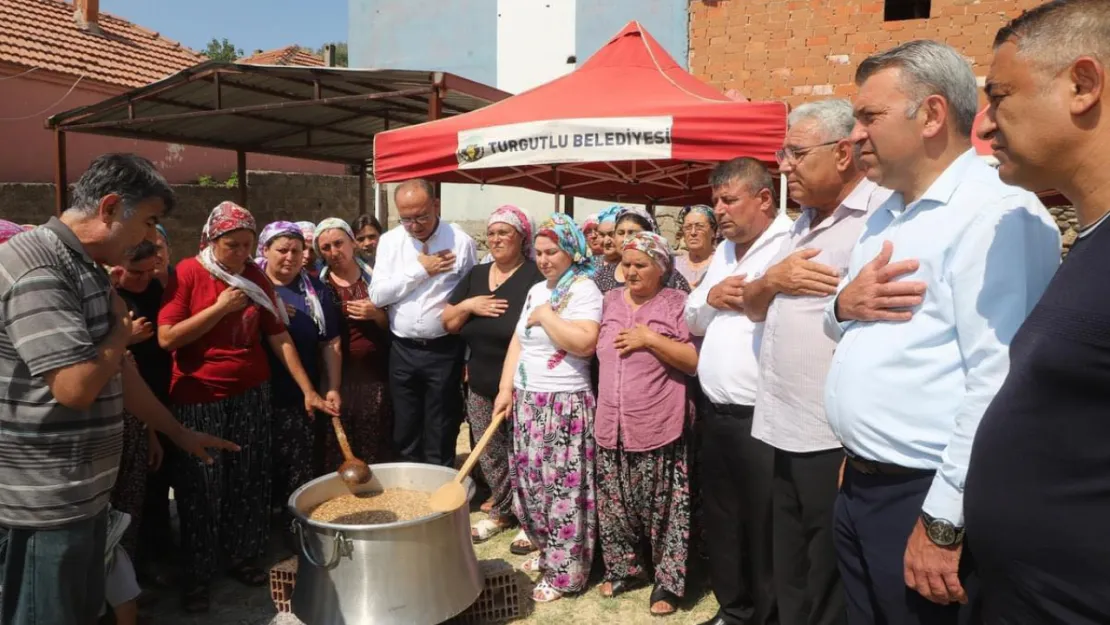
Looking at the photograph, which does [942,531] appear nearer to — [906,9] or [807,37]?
[807,37]

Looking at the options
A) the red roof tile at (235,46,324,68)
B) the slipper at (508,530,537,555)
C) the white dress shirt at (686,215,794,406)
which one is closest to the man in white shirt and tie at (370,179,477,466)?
the slipper at (508,530,537,555)

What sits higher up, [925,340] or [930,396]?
[925,340]

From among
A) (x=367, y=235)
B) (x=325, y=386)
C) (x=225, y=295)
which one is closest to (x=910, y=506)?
(x=225, y=295)

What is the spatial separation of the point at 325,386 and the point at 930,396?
127 inches

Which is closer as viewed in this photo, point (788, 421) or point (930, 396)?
point (930, 396)

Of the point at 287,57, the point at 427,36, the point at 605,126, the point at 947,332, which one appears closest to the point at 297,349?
the point at 605,126

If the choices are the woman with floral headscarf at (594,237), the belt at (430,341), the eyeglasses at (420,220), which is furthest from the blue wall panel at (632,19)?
the belt at (430,341)

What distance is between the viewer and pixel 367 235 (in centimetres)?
473

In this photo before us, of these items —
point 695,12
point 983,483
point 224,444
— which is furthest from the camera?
point 695,12

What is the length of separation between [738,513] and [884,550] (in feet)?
4.09

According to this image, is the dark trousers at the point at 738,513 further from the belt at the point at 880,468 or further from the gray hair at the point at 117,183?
the gray hair at the point at 117,183

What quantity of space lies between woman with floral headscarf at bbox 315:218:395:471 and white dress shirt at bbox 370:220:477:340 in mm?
176

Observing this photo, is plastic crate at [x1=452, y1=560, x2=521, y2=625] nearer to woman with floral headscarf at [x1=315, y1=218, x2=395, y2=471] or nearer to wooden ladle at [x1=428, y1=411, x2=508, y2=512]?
wooden ladle at [x1=428, y1=411, x2=508, y2=512]

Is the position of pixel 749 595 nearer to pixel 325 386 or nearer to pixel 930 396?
pixel 930 396
